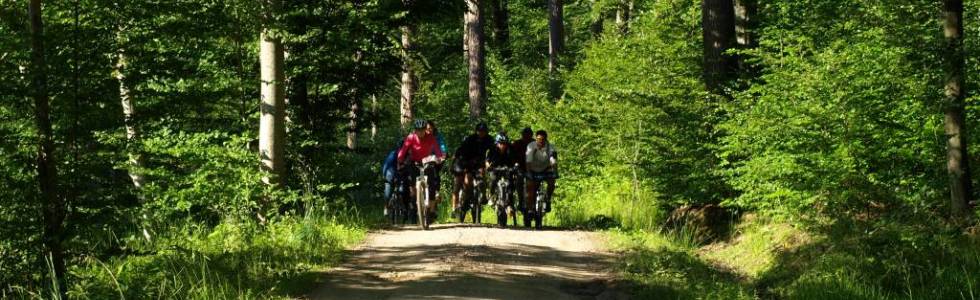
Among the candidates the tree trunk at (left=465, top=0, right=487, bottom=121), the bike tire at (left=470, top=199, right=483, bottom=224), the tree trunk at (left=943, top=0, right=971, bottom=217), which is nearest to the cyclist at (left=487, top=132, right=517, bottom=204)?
the bike tire at (left=470, top=199, right=483, bottom=224)

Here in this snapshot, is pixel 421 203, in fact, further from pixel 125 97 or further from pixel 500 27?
pixel 500 27

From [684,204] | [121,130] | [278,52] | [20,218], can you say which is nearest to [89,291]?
[20,218]

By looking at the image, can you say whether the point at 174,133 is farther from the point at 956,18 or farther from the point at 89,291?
the point at 956,18

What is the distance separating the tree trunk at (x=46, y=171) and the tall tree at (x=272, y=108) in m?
4.62

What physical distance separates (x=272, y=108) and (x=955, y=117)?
26.9ft

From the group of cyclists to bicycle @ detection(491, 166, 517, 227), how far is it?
0.02 metres

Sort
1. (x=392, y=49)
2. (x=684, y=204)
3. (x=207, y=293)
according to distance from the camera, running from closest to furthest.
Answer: (x=207, y=293)
(x=684, y=204)
(x=392, y=49)

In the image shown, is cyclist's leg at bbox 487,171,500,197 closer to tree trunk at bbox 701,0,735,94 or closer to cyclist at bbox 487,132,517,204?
cyclist at bbox 487,132,517,204

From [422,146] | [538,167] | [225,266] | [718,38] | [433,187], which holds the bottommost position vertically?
[225,266]

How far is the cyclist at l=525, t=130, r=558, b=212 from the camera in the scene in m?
15.6

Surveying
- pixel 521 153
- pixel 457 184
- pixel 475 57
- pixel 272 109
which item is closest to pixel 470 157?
pixel 457 184

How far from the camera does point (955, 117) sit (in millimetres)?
9609

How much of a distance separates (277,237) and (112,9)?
352 centimetres

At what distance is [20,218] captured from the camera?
26.4 feet
